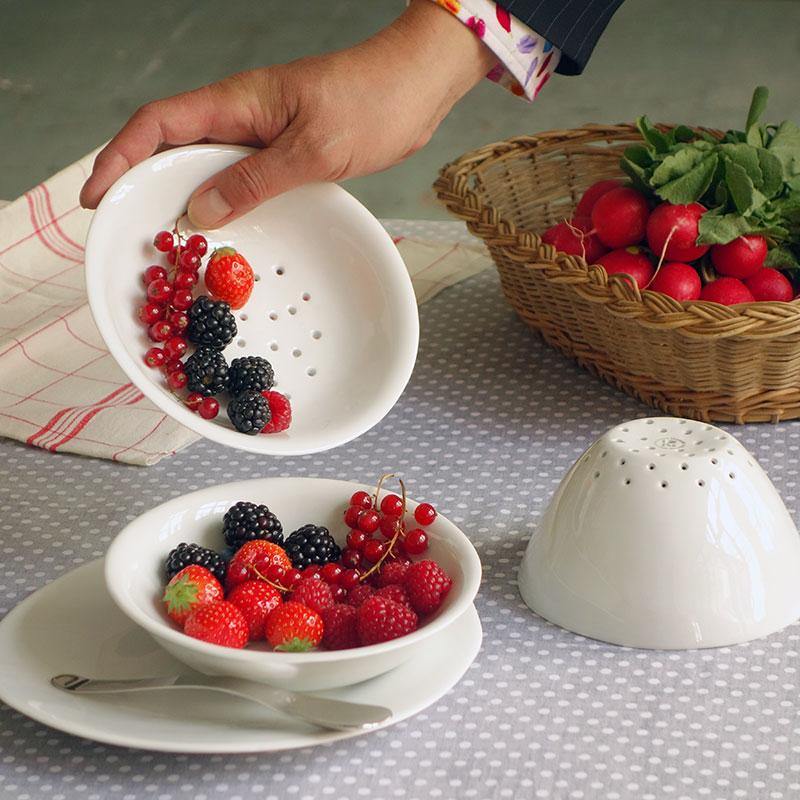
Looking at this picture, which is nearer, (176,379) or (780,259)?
(176,379)

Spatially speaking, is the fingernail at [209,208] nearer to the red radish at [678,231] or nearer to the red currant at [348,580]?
the red currant at [348,580]

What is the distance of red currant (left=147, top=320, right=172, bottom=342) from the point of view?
34.8 inches

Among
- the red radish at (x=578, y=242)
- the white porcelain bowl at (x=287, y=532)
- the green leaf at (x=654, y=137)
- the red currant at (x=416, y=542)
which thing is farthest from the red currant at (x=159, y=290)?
the green leaf at (x=654, y=137)

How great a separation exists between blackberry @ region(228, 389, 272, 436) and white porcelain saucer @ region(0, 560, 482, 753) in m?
0.14

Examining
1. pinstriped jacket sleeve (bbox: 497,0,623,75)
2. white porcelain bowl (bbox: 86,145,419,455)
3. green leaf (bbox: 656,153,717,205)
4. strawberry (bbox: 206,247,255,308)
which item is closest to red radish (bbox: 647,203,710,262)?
green leaf (bbox: 656,153,717,205)

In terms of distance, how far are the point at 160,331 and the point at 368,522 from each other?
0.20 meters

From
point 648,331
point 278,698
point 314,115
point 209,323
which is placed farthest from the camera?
point 648,331

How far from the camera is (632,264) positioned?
1201 millimetres

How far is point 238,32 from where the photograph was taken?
430 centimetres

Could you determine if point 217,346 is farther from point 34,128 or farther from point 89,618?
point 34,128

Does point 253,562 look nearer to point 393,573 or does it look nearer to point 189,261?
point 393,573

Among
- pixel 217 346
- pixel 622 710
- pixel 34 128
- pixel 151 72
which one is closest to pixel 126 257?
pixel 217 346

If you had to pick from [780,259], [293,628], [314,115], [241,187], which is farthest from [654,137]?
[293,628]

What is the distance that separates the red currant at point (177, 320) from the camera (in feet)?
2.92
